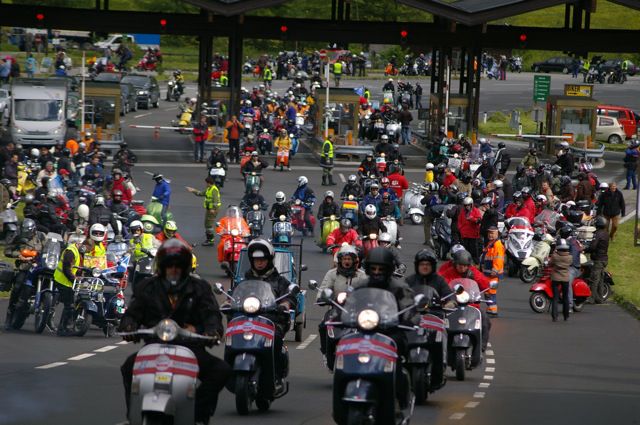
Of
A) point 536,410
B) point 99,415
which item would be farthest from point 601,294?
point 99,415

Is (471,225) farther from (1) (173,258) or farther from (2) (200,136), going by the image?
(1) (173,258)

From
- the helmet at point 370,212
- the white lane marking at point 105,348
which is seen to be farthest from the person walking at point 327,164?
the white lane marking at point 105,348

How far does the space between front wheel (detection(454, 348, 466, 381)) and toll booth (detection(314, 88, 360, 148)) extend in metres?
37.2

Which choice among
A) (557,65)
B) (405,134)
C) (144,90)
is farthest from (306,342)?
(557,65)

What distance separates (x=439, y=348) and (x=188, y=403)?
5.55m

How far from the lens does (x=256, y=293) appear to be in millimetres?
15062

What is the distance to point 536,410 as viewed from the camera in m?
16.6

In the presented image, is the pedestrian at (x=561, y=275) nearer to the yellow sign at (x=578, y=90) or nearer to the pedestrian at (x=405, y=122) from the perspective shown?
the yellow sign at (x=578, y=90)

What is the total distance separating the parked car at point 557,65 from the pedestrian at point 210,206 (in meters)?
68.4

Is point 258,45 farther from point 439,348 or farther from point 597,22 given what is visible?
point 439,348

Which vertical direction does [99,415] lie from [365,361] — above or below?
below

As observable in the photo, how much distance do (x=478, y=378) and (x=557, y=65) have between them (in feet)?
275

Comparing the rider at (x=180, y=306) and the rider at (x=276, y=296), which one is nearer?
the rider at (x=180, y=306)

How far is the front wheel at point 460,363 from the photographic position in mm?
18328
